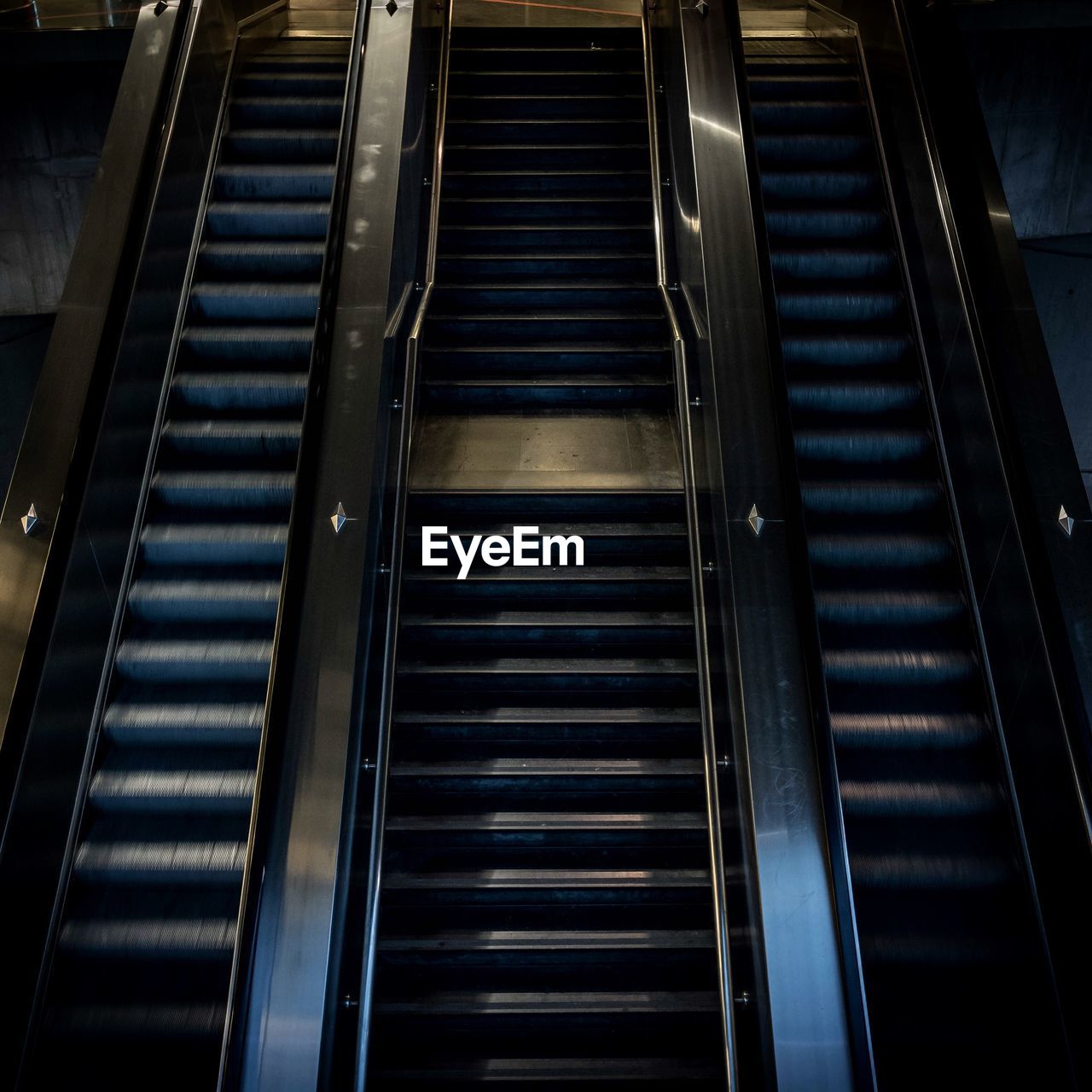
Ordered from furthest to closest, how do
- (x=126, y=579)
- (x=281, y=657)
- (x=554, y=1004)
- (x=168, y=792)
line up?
(x=126, y=579), (x=168, y=792), (x=554, y=1004), (x=281, y=657)

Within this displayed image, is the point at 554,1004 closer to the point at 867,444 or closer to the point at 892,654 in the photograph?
the point at 892,654

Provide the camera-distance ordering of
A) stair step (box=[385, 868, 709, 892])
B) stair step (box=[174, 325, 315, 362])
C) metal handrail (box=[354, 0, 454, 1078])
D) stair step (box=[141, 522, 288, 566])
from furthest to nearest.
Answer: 1. stair step (box=[174, 325, 315, 362])
2. stair step (box=[141, 522, 288, 566])
3. stair step (box=[385, 868, 709, 892])
4. metal handrail (box=[354, 0, 454, 1078])

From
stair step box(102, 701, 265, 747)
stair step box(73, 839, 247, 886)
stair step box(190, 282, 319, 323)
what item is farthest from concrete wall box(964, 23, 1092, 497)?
stair step box(73, 839, 247, 886)

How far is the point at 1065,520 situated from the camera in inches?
174

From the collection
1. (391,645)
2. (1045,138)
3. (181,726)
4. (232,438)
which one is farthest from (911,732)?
(1045,138)

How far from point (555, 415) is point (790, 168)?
6.85 feet

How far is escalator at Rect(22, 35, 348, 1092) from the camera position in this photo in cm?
420

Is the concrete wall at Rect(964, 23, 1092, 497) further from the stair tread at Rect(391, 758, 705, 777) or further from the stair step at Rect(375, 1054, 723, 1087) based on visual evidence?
the stair step at Rect(375, 1054, 723, 1087)

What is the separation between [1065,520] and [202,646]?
12.4 ft

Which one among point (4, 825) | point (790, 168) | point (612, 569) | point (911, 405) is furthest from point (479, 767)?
point (790, 168)

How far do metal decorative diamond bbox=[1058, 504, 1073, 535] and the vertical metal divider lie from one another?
163 inches

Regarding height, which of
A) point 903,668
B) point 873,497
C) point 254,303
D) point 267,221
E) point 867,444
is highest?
point 267,221

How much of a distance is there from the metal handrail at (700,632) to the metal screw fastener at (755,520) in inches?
22.2

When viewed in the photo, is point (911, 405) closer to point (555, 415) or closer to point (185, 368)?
point (555, 415)
